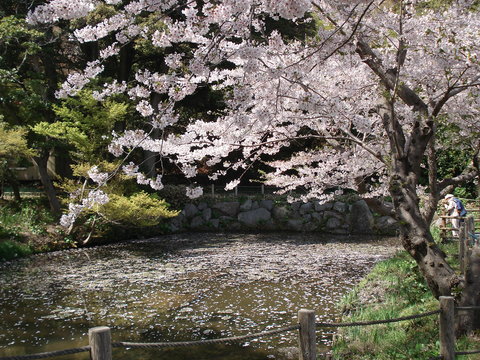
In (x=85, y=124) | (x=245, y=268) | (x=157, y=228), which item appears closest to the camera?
(x=245, y=268)

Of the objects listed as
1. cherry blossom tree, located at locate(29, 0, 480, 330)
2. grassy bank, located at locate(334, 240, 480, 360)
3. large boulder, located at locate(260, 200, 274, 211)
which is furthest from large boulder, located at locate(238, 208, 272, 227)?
cherry blossom tree, located at locate(29, 0, 480, 330)

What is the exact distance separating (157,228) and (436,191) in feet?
40.2

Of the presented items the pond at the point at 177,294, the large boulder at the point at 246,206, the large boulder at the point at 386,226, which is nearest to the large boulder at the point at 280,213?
the large boulder at the point at 246,206

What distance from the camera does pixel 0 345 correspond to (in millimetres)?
5812

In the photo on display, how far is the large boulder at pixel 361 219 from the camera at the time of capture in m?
16.8

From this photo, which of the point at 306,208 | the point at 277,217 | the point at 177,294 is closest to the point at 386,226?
the point at 306,208

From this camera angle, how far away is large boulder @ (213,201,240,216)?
18.0 meters

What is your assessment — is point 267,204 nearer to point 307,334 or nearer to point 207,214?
point 207,214

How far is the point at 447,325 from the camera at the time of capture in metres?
3.93

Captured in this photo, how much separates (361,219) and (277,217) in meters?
3.22

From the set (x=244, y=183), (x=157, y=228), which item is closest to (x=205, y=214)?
(x=157, y=228)

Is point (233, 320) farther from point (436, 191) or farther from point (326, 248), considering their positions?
point (326, 248)

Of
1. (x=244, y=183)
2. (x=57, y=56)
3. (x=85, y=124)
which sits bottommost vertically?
(x=244, y=183)

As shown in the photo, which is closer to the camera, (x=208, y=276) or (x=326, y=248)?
→ (x=208, y=276)
